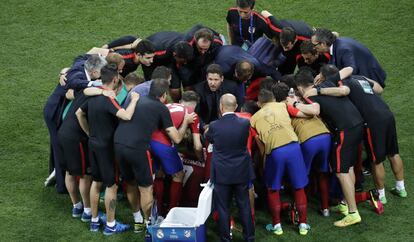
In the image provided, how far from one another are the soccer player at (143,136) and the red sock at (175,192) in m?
0.30

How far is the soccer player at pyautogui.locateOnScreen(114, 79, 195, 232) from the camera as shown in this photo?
7098 mm

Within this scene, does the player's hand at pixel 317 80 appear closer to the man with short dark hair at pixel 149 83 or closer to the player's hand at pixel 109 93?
the man with short dark hair at pixel 149 83

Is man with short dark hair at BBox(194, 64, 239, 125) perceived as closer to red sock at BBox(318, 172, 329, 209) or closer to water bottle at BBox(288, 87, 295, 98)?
water bottle at BBox(288, 87, 295, 98)

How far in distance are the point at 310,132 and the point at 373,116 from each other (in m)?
0.70

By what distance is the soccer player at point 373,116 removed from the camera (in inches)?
303

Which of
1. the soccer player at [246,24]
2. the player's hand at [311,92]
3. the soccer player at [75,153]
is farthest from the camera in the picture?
the soccer player at [246,24]

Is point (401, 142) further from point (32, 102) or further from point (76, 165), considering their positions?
point (32, 102)

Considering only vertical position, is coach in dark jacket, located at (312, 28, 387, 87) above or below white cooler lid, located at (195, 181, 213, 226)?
above

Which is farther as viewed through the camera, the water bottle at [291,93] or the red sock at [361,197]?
the red sock at [361,197]

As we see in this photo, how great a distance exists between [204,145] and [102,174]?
1075mm

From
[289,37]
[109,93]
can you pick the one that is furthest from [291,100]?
[109,93]

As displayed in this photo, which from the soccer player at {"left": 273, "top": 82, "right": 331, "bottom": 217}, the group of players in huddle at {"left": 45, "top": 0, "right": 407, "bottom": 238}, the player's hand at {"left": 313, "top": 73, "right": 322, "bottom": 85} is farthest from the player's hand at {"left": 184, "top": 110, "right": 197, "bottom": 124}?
the player's hand at {"left": 313, "top": 73, "right": 322, "bottom": 85}

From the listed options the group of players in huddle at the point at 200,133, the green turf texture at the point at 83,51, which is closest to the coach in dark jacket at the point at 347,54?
the group of players in huddle at the point at 200,133

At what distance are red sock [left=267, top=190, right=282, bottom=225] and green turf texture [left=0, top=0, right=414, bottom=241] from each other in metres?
0.19
